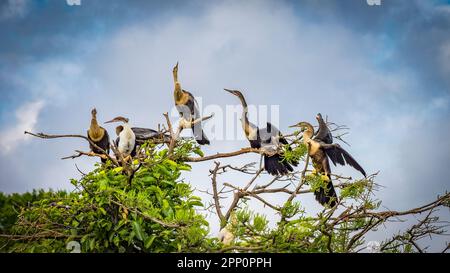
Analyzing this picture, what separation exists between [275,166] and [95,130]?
2006 mm

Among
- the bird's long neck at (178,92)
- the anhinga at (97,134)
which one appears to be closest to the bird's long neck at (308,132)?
the bird's long neck at (178,92)

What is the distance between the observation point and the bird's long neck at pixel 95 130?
238 inches

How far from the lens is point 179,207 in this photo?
3963 millimetres

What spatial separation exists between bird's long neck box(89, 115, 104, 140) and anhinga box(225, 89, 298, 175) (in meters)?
1.50

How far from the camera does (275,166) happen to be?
525 centimetres

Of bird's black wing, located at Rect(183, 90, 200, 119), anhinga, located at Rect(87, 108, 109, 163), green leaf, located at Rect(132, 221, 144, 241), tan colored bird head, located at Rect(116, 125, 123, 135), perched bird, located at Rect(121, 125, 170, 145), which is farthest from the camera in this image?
bird's black wing, located at Rect(183, 90, 200, 119)

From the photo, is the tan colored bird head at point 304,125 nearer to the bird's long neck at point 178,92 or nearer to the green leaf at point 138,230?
the green leaf at point 138,230

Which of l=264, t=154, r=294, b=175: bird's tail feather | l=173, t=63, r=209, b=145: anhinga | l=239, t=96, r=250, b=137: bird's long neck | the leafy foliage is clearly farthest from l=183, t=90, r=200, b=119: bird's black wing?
the leafy foliage

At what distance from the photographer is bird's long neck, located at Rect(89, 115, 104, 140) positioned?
6051mm

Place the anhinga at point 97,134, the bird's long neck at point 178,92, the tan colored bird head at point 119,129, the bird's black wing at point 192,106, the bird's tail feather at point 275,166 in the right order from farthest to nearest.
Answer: the bird's long neck at point 178,92
the bird's black wing at point 192,106
the anhinga at point 97,134
the tan colored bird head at point 119,129
the bird's tail feather at point 275,166

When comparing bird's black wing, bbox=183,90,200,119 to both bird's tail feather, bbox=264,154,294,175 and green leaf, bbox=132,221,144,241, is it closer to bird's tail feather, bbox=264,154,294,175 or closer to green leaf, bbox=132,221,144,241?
bird's tail feather, bbox=264,154,294,175
